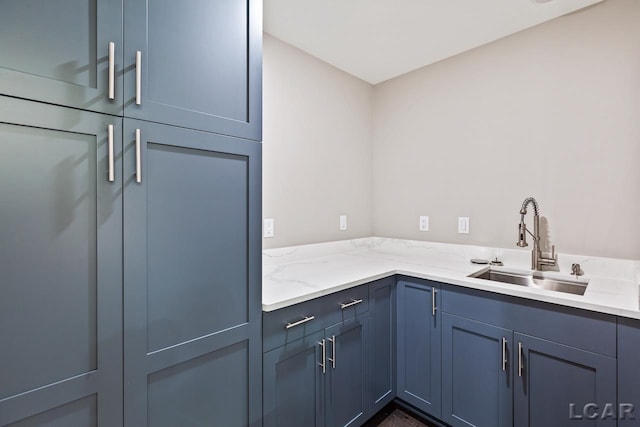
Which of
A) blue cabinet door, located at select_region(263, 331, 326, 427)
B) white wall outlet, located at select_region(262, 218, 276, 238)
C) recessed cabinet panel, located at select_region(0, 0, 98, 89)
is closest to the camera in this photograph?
recessed cabinet panel, located at select_region(0, 0, 98, 89)

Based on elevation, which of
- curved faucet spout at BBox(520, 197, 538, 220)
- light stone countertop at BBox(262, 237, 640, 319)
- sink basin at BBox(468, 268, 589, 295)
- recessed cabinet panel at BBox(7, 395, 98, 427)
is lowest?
recessed cabinet panel at BBox(7, 395, 98, 427)

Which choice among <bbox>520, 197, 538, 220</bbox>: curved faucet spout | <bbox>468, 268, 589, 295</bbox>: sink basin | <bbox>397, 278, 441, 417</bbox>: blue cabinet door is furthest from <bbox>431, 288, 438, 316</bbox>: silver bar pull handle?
<bbox>520, 197, 538, 220</bbox>: curved faucet spout

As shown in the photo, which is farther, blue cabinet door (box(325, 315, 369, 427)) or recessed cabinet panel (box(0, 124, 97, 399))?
blue cabinet door (box(325, 315, 369, 427))

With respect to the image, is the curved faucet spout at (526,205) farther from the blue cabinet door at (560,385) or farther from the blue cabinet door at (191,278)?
the blue cabinet door at (191,278)

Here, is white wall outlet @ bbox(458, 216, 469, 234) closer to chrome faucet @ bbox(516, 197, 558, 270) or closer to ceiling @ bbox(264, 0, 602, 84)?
chrome faucet @ bbox(516, 197, 558, 270)

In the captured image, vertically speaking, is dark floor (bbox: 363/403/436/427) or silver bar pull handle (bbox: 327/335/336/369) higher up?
silver bar pull handle (bbox: 327/335/336/369)

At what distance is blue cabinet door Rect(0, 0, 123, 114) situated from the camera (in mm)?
739

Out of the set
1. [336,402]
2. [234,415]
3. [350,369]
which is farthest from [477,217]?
[234,415]

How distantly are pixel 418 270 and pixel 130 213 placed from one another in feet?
4.98

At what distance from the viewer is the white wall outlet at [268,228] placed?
1.99 meters

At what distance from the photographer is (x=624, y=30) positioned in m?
1.65

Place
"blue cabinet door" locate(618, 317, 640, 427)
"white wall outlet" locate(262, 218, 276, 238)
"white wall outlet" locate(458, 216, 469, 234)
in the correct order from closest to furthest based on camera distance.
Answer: "blue cabinet door" locate(618, 317, 640, 427)
"white wall outlet" locate(262, 218, 276, 238)
"white wall outlet" locate(458, 216, 469, 234)

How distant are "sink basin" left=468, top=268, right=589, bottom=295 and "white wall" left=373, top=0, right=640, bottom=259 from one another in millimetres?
227
